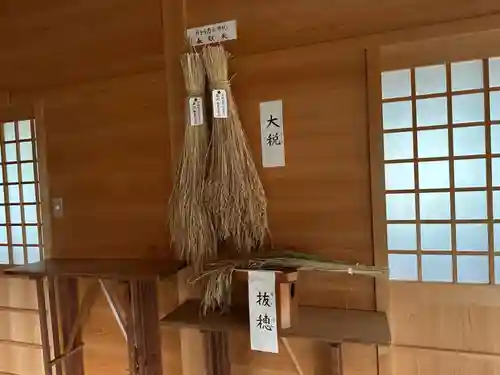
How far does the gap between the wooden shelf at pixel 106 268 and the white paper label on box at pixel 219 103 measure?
0.63m

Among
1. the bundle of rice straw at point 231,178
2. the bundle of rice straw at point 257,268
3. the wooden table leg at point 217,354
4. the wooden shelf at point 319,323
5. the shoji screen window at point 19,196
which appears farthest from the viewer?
the shoji screen window at point 19,196

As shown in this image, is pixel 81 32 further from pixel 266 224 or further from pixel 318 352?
pixel 318 352

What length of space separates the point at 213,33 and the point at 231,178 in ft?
1.93

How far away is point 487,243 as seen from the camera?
143 centimetres

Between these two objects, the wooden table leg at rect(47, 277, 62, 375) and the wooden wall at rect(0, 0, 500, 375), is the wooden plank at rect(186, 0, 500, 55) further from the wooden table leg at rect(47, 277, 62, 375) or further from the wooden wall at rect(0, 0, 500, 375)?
the wooden table leg at rect(47, 277, 62, 375)

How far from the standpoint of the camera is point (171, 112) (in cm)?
182

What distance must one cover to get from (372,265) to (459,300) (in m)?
0.30

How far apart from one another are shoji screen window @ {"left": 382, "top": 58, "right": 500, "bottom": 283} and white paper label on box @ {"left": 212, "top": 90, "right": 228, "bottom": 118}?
1.87ft

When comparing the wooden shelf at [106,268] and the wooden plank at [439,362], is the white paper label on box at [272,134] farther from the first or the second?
the wooden plank at [439,362]

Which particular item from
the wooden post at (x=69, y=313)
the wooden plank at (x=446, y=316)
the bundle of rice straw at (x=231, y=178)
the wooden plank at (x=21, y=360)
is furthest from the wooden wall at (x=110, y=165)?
the wooden plank at (x=446, y=316)

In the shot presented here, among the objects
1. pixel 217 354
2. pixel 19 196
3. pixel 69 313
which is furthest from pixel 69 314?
pixel 217 354

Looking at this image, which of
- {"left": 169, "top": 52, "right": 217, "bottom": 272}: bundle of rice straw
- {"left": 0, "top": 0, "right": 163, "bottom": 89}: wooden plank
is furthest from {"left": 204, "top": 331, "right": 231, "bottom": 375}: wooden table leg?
{"left": 0, "top": 0, "right": 163, "bottom": 89}: wooden plank

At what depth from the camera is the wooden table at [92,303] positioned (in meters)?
1.78

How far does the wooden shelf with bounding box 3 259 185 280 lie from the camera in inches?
66.1
